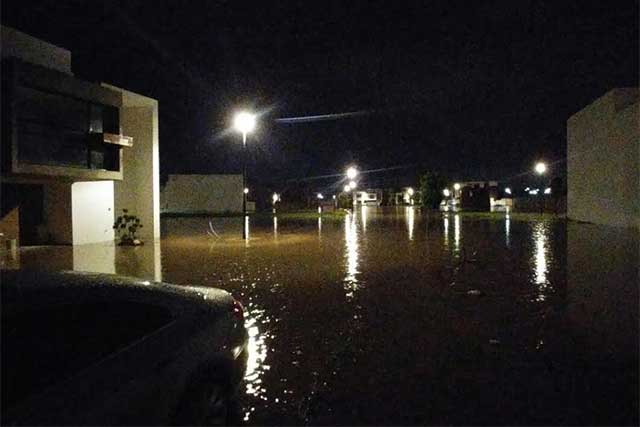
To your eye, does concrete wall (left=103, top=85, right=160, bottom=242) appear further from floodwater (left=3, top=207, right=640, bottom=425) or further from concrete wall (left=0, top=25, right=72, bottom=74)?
floodwater (left=3, top=207, right=640, bottom=425)

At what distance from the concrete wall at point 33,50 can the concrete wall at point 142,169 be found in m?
4.31

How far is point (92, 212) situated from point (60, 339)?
70.7ft

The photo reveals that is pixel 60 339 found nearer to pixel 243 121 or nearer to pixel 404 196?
pixel 243 121

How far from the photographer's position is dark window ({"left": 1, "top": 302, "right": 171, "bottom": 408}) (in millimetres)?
3059

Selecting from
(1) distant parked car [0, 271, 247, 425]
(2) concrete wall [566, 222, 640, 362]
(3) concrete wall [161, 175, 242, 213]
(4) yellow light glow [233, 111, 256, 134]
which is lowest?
(2) concrete wall [566, 222, 640, 362]

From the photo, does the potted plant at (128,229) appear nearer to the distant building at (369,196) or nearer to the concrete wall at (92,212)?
the concrete wall at (92,212)

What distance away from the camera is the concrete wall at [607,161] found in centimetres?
2741

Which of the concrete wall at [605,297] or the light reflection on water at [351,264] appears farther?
the light reflection on water at [351,264]

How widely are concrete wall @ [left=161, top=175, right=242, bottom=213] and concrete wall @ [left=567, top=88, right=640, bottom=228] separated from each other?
41.1m

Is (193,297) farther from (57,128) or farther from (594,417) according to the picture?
(57,128)

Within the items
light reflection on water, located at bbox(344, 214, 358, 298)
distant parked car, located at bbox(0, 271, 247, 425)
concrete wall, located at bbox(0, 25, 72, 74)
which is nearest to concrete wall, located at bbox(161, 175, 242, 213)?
light reflection on water, located at bbox(344, 214, 358, 298)

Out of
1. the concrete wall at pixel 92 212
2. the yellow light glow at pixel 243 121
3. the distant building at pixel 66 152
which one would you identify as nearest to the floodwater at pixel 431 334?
the distant building at pixel 66 152

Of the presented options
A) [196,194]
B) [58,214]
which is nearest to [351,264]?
[58,214]

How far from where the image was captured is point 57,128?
1952cm
